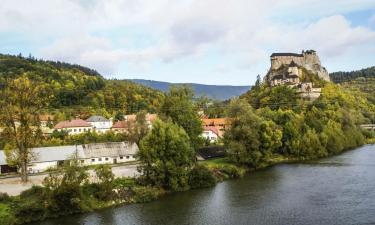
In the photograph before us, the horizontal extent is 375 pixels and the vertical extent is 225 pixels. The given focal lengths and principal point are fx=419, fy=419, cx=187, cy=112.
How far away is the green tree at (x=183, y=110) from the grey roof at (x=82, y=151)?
8.06 meters

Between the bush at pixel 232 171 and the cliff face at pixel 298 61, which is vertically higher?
the cliff face at pixel 298 61

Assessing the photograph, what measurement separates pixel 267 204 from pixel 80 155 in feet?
97.3

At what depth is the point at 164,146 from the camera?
Result: 155 feet

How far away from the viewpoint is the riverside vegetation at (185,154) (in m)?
38.4

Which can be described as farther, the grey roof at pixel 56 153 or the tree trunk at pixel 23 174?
the grey roof at pixel 56 153

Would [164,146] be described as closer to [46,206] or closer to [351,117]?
[46,206]

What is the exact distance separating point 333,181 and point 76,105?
10113cm

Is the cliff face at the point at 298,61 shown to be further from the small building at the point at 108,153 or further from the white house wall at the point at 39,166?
the white house wall at the point at 39,166

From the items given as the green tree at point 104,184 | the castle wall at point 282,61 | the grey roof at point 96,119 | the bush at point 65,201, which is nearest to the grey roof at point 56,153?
the green tree at point 104,184

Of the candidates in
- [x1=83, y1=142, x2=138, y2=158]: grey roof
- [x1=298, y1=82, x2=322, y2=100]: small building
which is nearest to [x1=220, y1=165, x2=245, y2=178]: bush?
[x1=83, y1=142, x2=138, y2=158]: grey roof

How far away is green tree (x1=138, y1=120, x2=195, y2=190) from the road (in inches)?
137

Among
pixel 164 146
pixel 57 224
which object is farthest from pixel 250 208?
pixel 57 224

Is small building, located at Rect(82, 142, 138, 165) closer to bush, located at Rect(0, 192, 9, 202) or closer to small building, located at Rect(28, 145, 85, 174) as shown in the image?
small building, located at Rect(28, 145, 85, 174)

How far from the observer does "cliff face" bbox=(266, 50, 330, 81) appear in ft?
462
